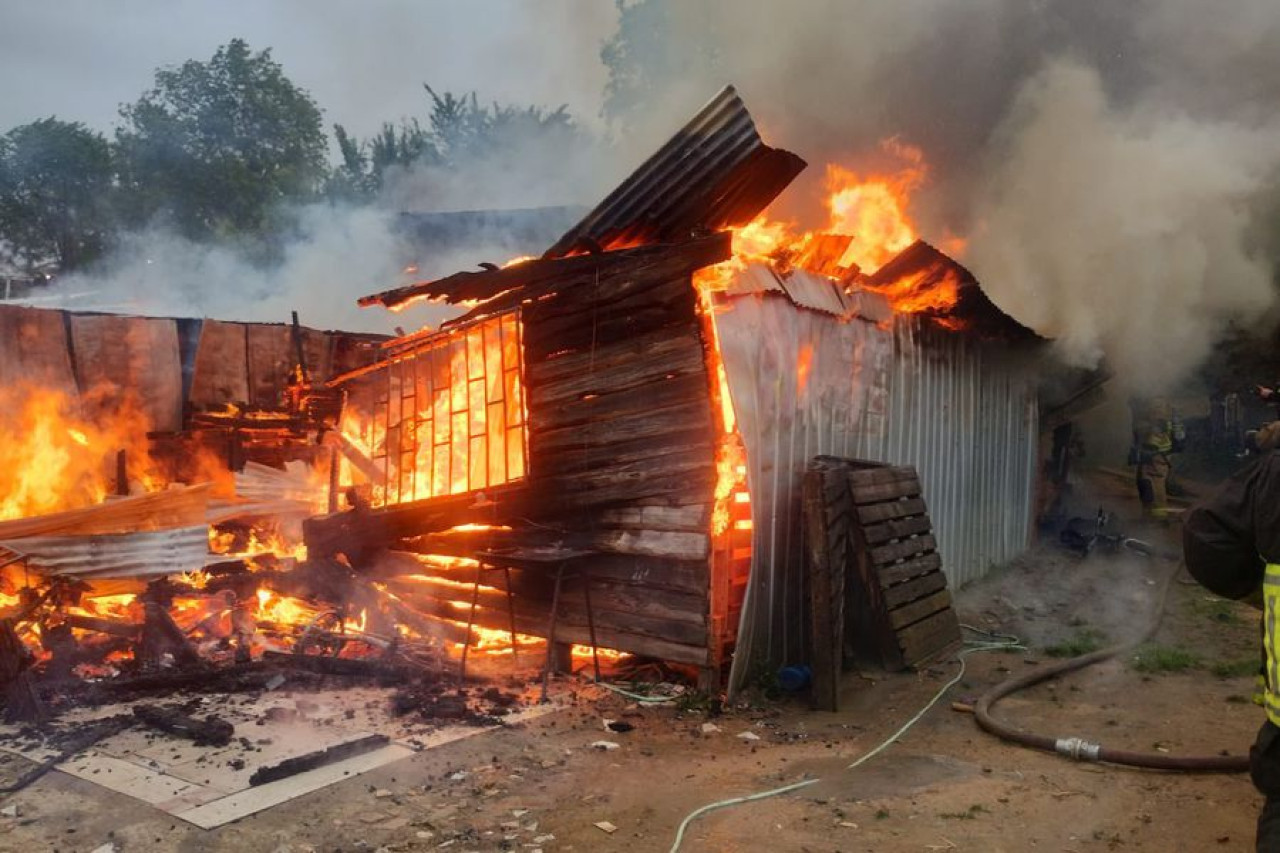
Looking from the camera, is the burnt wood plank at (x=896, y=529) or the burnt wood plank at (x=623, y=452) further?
the burnt wood plank at (x=896, y=529)

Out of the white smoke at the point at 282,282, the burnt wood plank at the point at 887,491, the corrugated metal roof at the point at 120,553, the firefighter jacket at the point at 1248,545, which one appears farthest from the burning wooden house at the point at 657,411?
the white smoke at the point at 282,282

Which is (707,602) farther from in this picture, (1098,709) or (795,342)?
(1098,709)

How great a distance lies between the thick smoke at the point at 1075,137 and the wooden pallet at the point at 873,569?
322cm

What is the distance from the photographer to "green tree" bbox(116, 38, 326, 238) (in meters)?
28.3

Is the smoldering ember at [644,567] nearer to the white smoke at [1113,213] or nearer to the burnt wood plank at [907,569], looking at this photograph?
the burnt wood plank at [907,569]

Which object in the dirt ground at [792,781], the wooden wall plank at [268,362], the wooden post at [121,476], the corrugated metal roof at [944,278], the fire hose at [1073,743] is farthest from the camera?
the wooden wall plank at [268,362]

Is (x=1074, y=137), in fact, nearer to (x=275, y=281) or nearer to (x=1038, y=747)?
(x=1038, y=747)

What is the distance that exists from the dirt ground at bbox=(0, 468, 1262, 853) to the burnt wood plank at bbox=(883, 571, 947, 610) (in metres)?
0.65

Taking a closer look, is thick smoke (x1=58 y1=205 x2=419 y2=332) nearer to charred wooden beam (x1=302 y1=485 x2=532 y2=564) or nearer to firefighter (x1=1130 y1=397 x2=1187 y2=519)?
charred wooden beam (x1=302 y1=485 x2=532 y2=564)

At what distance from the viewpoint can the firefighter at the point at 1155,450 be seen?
12.8 metres

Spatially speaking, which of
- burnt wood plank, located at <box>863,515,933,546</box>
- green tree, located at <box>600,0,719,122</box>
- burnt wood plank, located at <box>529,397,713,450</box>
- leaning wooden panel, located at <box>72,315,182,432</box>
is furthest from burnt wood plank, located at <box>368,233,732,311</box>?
green tree, located at <box>600,0,719,122</box>

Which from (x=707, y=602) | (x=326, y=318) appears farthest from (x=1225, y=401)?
(x=326, y=318)

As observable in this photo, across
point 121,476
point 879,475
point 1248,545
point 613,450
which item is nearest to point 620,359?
point 613,450

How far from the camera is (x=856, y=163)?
9656 millimetres
